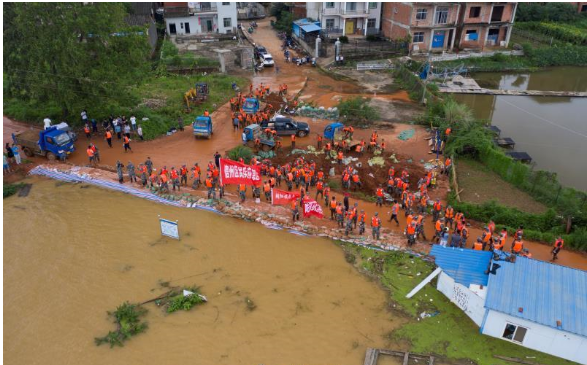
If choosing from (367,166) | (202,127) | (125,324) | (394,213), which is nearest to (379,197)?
(394,213)

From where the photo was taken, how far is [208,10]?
53.8m

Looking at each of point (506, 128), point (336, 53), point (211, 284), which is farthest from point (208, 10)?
point (211, 284)

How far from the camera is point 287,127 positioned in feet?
→ 96.9

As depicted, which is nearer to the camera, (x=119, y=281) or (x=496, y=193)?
(x=119, y=281)

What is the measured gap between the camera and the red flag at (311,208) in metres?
19.7

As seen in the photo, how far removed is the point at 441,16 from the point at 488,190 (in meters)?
32.2

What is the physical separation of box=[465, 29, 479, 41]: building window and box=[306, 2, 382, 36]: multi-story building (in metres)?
10.6

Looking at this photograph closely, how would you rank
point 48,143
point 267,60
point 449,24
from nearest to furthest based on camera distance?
point 48,143 < point 267,60 < point 449,24

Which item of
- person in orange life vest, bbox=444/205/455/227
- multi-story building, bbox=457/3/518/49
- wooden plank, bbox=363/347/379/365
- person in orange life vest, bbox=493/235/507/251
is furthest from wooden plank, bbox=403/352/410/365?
multi-story building, bbox=457/3/518/49

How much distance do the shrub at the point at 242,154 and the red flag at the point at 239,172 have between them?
4.47 metres

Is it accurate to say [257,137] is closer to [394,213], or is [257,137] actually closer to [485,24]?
[394,213]

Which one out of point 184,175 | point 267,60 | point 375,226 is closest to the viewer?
point 375,226

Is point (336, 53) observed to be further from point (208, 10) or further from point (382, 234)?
point (382, 234)

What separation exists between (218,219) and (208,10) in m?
41.1
